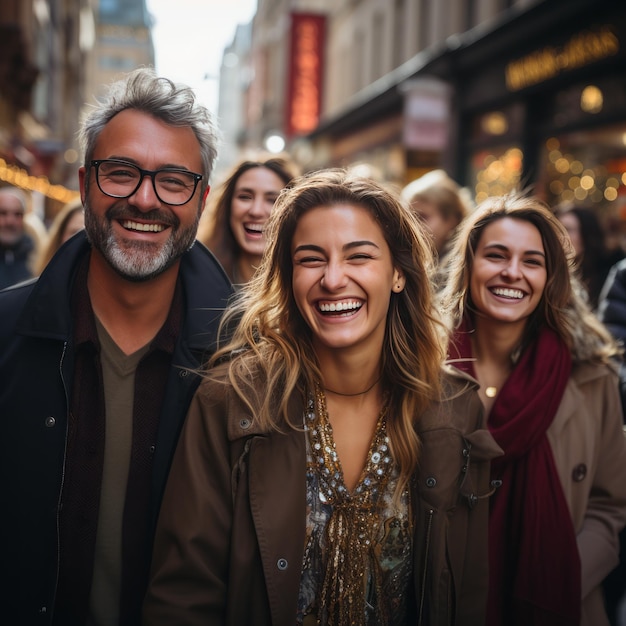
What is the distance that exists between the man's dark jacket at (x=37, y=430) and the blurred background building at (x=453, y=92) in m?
1.12

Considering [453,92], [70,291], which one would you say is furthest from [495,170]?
[70,291]

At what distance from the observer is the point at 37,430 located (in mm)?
2385

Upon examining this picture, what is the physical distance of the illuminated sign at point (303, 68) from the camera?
88.8 feet

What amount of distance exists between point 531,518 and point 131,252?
187 centimetres

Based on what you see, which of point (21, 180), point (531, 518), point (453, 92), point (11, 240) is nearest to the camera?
point (531, 518)

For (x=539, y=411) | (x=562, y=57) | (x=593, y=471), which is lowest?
(x=593, y=471)

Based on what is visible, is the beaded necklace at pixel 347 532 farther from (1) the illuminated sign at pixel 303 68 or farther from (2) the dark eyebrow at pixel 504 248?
(1) the illuminated sign at pixel 303 68

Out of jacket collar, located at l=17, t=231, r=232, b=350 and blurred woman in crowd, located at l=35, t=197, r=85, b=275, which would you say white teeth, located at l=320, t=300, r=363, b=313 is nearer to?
jacket collar, located at l=17, t=231, r=232, b=350

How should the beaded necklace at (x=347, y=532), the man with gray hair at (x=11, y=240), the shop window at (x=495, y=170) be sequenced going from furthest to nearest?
the shop window at (x=495, y=170), the man with gray hair at (x=11, y=240), the beaded necklace at (x=347, y=532)

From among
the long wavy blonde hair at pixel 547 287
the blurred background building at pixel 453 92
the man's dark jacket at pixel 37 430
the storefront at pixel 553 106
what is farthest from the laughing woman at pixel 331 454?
the storefront at pixel 553 106

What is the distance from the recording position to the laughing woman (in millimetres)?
2346

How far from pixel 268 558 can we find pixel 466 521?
731mm

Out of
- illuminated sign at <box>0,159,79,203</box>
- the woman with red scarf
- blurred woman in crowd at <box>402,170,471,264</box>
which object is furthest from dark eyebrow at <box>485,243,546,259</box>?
illuminated sign at <box>0,159,79,203</box>

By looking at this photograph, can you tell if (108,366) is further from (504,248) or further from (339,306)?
(504,248)
